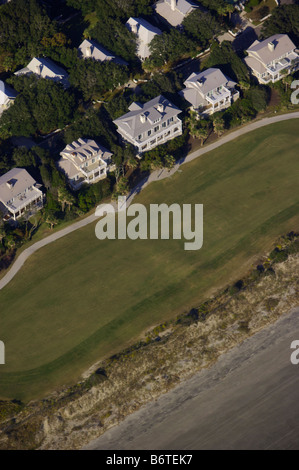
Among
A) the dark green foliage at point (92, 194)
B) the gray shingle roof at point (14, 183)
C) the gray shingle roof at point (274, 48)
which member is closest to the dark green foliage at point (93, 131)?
the dark green foliage at point (92, 194)

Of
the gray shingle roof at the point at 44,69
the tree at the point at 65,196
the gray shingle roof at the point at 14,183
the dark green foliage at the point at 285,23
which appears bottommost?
the tree at the point at 65,196

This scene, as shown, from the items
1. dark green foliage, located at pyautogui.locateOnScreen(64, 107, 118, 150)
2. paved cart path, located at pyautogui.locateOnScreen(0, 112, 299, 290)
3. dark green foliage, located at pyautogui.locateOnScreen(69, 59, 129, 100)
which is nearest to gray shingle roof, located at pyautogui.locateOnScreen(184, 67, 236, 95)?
paved cart path, located at pyautogui.locateOnScreen(0, 112, 299, 290)

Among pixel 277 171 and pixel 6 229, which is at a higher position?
pixel 6 229

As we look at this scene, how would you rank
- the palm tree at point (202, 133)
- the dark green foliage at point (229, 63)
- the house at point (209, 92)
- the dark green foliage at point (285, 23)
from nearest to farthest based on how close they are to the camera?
the palm tree at point (202, 133), the house at point (209, 92), the dark green foliage at point (229, 63), the dark green foliage at point (285, 23)

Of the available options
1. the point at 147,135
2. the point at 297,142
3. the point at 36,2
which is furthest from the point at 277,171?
the point at 36,2

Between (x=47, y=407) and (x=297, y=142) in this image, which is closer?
(x=47, y=407)

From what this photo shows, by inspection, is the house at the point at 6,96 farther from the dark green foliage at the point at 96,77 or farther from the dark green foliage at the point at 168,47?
the dark green foliage at the point at 168,47
